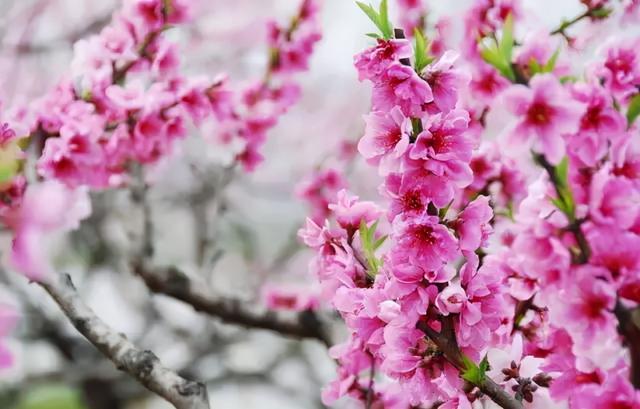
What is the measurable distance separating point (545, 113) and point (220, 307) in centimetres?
181

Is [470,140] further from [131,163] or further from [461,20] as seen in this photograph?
[131,163]

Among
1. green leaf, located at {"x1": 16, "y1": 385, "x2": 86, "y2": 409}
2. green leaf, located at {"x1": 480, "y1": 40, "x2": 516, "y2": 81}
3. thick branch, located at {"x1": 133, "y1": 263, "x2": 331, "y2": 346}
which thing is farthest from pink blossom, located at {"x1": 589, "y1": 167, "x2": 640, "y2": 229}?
green leaf, located at {"x1": 16, "y1": 385, "x2": 86, "y2": 409}

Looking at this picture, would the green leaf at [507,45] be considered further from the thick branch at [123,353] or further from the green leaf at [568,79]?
the thick branch at [123,353]

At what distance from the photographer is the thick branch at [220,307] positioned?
8.66ft

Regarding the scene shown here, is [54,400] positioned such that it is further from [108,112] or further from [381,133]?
[381,133]

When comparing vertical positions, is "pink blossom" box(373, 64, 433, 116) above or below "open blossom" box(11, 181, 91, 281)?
above

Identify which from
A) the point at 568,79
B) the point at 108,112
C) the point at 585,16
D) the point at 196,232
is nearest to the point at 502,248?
the point at 568,79

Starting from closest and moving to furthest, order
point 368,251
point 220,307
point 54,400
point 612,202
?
point 612,202
point 368,251
point 220,307
point 54,400

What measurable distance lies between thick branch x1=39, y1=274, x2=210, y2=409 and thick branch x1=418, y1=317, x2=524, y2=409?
522 millimetres

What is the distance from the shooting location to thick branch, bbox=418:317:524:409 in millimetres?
1165

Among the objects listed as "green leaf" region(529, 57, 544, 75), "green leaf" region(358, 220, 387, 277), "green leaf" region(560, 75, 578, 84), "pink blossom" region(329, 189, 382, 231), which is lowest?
"green leaf" region(358, 220, 387, 277)

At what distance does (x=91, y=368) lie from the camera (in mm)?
4578

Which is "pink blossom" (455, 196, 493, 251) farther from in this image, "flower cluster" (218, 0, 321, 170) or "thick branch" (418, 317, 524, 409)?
"flower cluster" (218, 0, 321, 170)

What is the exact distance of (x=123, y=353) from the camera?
1568 millimetres
